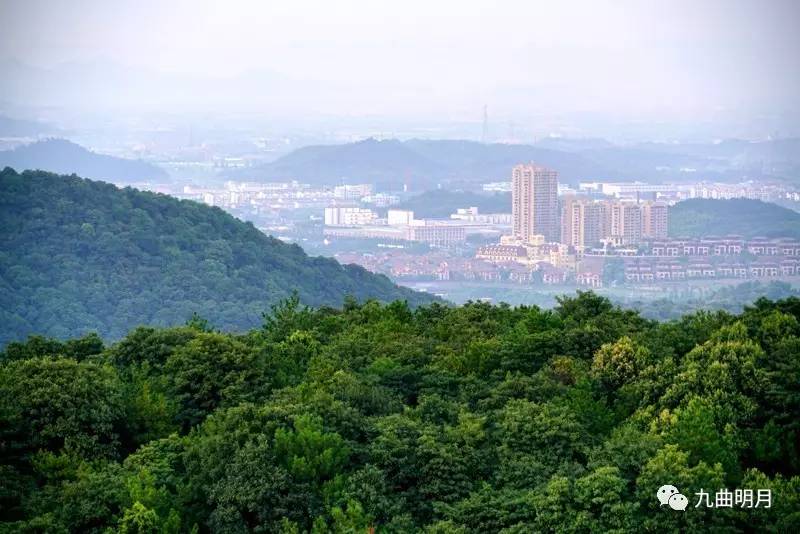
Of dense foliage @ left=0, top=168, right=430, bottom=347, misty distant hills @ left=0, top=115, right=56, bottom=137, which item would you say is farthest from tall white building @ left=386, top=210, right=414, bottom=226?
dense foliage @ left=0, top=168, right=430, bottom=347

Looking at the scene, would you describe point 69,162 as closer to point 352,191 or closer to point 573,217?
point 352,191

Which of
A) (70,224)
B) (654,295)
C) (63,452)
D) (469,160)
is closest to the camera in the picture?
(63,452)

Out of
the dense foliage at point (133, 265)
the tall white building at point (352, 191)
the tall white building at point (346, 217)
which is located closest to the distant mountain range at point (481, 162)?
the tall white building at point (352, 191)

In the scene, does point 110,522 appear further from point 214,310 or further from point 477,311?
point 214,310

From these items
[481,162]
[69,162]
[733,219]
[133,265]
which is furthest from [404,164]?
[133,265]

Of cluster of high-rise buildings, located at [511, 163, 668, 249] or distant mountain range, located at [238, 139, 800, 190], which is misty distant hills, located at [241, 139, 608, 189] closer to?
distant mountain range, located at [238, 139, 800, 190]

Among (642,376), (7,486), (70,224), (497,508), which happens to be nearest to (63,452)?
(7,486)
